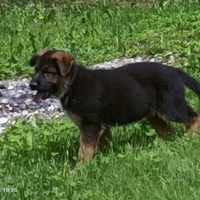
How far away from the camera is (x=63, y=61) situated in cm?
534

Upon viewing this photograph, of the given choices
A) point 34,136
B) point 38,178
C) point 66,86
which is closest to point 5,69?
point 34,136

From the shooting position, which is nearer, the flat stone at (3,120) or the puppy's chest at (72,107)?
the puppy's chest at (72,107)

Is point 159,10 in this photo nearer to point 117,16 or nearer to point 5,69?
point 117,16

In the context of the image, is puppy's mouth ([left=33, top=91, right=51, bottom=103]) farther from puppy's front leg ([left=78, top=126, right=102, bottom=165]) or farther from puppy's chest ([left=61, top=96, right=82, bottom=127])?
puppy's front leg ([left=78, top=126, right=102, bottom=165])

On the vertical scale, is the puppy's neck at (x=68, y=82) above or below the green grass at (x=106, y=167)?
above

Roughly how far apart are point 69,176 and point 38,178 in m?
0.28

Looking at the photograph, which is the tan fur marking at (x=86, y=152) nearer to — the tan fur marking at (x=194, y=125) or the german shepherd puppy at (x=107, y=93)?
the german shepherd puppy at (x=107, y=93)

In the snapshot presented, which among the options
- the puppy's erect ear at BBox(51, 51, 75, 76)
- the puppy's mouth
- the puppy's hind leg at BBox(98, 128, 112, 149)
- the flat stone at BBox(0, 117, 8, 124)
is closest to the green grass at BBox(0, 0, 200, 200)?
the puppy's hind leg at BBox(98, 128, 112, 149)

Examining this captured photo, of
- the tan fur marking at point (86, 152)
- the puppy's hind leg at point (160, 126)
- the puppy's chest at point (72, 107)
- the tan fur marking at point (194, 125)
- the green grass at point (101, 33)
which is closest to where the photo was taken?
the tan fur marking at point (86, 152)

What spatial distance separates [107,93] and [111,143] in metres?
0.53

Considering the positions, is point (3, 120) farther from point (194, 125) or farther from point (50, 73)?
point (194, 125)

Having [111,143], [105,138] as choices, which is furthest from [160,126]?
[111,143]

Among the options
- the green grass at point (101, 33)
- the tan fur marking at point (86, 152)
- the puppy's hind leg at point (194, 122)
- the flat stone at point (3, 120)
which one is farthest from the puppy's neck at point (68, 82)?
the green grass at point (101, 33)

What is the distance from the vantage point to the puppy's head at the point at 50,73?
5.31 m
